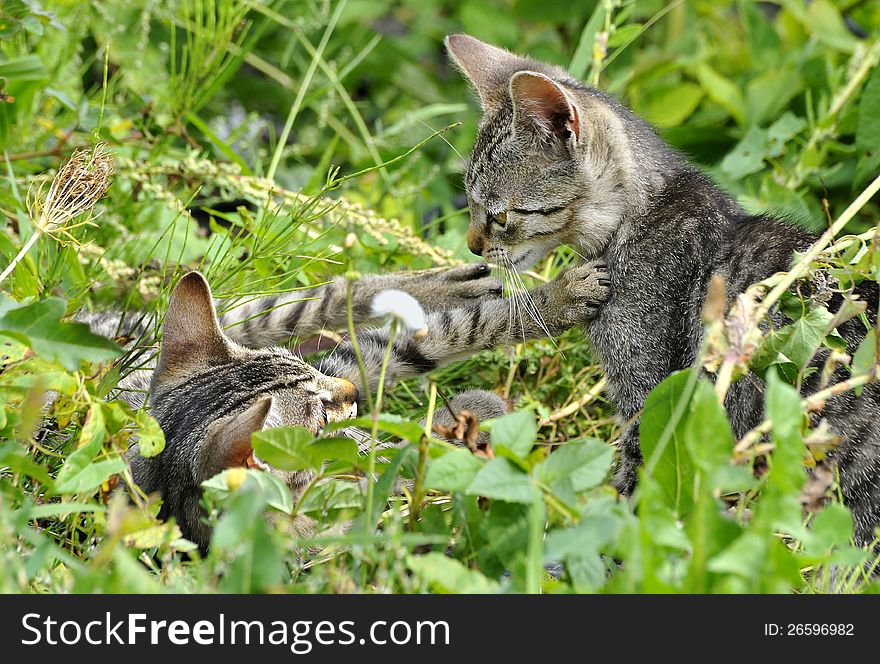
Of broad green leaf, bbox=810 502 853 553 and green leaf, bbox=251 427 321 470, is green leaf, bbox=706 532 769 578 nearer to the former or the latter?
broad green leaf, bbox=810 502 853 553

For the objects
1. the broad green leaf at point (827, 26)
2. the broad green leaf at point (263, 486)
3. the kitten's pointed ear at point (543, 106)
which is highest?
the broad green leaf at point (827, 26)

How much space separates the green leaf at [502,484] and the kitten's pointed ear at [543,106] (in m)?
1.08

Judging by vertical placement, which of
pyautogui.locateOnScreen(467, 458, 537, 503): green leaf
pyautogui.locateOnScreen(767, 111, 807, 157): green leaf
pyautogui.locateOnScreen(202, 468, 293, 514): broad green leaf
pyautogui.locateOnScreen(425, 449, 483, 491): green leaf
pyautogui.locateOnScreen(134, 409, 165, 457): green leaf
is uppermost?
pyautogui.locateOnScreen(767, 111, 807, 157): green leaf

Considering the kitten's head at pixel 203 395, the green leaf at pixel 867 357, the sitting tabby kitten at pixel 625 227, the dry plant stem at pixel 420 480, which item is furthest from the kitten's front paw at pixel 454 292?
the green leaf at pixel 867 357

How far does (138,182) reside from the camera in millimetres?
3033

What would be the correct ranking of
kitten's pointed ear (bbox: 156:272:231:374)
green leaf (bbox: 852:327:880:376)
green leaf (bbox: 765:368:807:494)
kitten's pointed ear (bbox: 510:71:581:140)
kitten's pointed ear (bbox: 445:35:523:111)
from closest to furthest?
green leaf (bbox: 765:368:807:494) → green leaf (bbox: 852:327:880:376) → kitten's pointed ear (bbox: 156:272:231:374) → kitten's pointed ear (bbox: 510:71:581:140) → kitten's pointed ear (bbox: 445:35:523:111)

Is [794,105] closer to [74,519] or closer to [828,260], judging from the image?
[828,260]

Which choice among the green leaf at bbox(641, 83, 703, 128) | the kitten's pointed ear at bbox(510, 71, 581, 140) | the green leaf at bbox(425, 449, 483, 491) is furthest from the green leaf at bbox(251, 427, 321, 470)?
the green leaf at bbox(641, 83, 703, 128)

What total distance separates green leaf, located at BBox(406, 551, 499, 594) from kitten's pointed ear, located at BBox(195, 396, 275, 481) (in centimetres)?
49

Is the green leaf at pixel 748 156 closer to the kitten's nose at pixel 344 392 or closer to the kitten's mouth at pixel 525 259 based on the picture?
the kitten's mouth at pixel 525 259

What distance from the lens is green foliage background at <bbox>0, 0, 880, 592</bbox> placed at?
4.77 feet

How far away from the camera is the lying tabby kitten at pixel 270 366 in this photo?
204 cm

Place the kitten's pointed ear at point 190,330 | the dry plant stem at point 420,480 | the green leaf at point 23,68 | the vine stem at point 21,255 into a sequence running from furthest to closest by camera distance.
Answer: the green leaf at point 23,68 → the kitten's pointed ear at point 190,330 → the vine stem at point 21,255 → the dry plant stem at point 420,480
